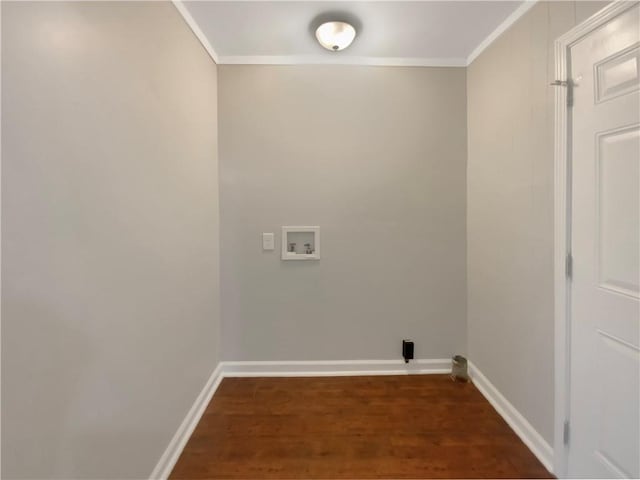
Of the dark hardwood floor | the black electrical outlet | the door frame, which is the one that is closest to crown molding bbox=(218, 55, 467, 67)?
the door frame

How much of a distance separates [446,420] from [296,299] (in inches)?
53.6

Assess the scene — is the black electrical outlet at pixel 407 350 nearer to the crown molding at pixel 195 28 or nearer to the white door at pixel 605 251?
the white door at pixel 605 251

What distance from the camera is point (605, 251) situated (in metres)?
1.32

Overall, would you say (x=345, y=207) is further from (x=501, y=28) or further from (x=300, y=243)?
(x=501, y=28)

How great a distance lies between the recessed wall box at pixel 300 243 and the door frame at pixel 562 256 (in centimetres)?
159

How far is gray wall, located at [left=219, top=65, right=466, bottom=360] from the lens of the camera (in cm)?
249

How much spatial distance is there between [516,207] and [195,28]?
93.7 inches

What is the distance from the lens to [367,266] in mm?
2568

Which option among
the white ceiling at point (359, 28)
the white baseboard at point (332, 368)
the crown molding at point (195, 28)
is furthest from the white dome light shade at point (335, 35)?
the white baseboard at point (332, 368)

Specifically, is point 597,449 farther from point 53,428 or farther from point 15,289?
point 15,289

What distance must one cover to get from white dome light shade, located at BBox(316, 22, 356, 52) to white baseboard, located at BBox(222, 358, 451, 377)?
2.45 m

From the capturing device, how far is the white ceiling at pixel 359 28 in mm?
1857

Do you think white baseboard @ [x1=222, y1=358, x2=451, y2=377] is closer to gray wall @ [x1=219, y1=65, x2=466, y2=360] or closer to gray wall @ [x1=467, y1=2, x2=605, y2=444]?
gray wall @ [x1=219, y1=65, x2=466, y2=360]

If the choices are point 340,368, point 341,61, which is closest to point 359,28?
point 341,61
